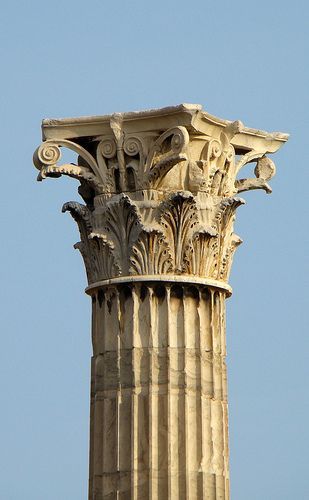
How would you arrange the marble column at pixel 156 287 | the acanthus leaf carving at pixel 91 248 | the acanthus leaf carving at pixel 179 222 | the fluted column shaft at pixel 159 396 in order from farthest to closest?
the acanthus leaf carving at pixel 91 248 → the acanthus leaf carving at pixel 179 222 → the marble column at pixel 156 287 → the fluted column shaft at pixel 159 396

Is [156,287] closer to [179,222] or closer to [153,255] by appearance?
[153,255]

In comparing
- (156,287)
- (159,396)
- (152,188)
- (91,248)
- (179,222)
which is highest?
(152,188)

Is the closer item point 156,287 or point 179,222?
point 156,287

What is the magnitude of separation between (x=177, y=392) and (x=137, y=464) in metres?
1.54

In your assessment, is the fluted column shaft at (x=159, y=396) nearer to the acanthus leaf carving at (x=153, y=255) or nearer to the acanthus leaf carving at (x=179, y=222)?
the acanthus leaf carving at (x=153, y=255)

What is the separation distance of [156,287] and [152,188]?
6.33 ft

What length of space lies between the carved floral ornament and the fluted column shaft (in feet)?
2.10

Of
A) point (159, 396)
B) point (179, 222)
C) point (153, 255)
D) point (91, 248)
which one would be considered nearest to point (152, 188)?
point (179, 222)

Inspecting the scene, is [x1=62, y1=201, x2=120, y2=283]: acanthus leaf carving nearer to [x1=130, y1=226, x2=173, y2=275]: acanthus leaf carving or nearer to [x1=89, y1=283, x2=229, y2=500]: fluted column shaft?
[x1=89, y1=283, x2=229, y2=500]: fluted column shaft

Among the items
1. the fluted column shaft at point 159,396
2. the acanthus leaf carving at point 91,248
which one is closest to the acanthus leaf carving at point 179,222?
the fluted column shaft at point 159,396

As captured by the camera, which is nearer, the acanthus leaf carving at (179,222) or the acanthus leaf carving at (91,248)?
the acanthus leaf carving at (179,222)

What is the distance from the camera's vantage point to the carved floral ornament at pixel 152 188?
A: 104ft

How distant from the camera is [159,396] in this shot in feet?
102

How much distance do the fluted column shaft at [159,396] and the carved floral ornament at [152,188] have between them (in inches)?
25.2
